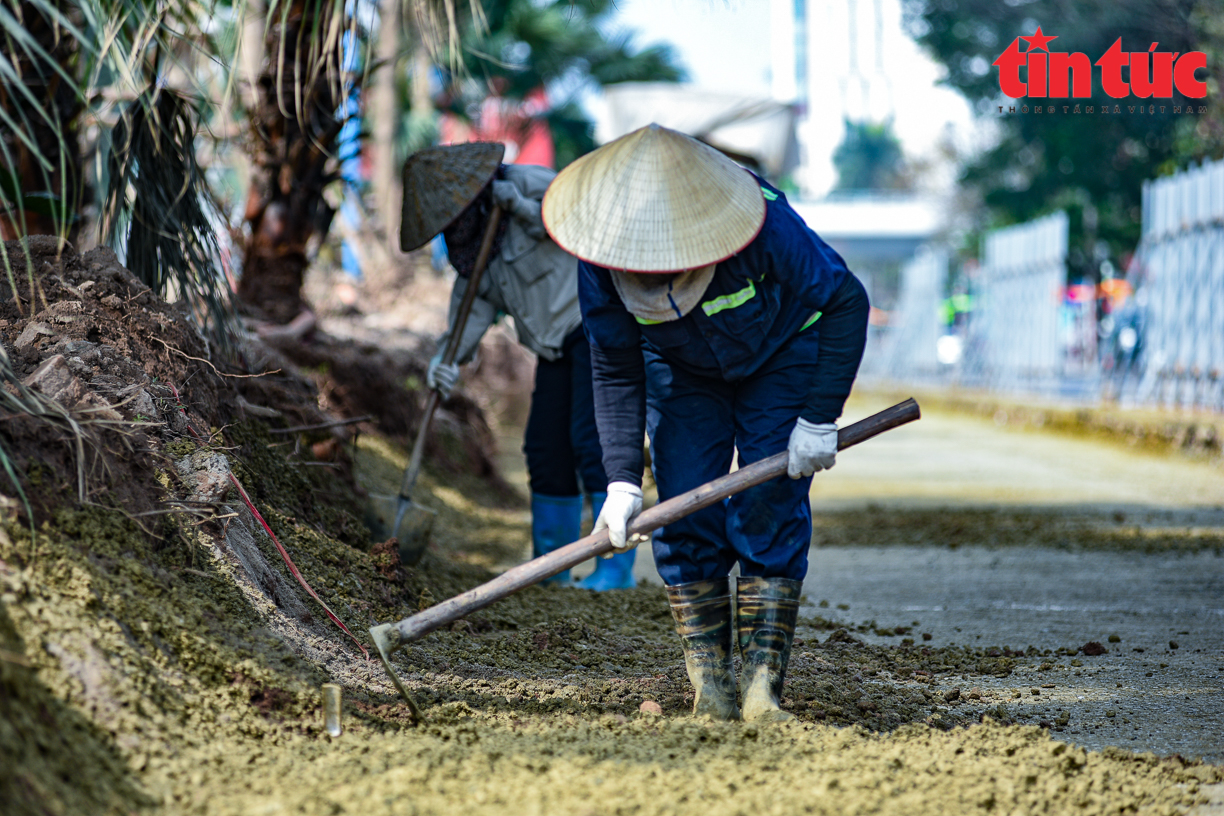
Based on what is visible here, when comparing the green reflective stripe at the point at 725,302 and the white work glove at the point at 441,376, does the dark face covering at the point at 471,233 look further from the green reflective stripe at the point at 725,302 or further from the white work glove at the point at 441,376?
the green reflective stripe at the point at 725,302

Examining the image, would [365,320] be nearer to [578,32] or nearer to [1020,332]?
[1020,332]

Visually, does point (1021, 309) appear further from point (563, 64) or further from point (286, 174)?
point (286, 174)

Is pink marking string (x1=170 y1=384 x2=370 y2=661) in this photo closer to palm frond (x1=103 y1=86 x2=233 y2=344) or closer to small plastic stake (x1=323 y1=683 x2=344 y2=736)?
small plastic stake (x1=323 y1=683 x2=344 y2=736)

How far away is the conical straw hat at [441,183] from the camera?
14.4 feet

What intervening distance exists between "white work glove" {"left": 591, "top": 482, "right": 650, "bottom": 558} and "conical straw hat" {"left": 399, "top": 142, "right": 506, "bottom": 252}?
6.34 feet

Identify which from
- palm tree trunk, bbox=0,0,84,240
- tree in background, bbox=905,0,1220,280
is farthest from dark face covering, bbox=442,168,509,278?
tree in background, bbox=905,0,1220,280

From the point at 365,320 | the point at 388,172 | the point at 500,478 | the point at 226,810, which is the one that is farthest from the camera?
the point at 388,172

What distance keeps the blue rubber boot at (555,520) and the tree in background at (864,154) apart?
83642 mm

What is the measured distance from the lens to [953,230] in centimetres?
4269

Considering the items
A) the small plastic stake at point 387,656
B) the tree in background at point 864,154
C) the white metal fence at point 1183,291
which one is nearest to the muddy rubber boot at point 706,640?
the small plastic stake at point 387,656

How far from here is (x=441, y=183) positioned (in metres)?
4.43

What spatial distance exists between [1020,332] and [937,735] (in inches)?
539

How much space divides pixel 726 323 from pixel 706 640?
819 millimetres

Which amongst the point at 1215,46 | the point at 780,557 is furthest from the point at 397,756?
the point at 1215,46
